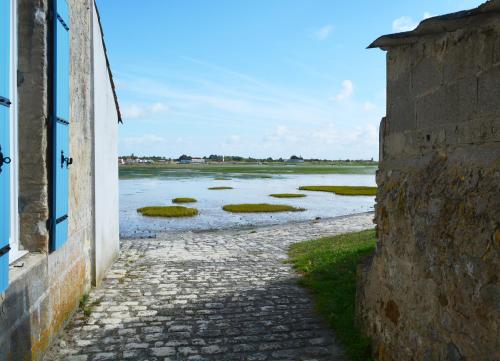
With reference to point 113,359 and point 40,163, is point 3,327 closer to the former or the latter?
point 113,359

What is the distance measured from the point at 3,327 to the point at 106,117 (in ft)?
16.9

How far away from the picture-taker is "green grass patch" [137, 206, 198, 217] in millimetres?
22609

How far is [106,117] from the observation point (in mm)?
7895

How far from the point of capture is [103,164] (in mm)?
7566

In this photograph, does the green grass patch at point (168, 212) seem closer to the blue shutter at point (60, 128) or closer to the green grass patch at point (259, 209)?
the green grass patch at point (259, 209)

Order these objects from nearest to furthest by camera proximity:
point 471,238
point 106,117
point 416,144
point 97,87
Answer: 1. point 471,238
2. point 416,144
3. point 97,87
4. point 106,117

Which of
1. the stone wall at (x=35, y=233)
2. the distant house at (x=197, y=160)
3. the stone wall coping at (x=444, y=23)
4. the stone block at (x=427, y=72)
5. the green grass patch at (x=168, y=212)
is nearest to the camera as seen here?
the stone wall coping at (x=444, y=23)

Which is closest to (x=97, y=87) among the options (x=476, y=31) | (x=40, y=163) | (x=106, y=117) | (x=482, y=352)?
(x=106, y=117)

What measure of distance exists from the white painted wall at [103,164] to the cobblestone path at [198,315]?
0.49 m

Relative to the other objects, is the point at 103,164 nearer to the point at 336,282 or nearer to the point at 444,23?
the point at 336,282

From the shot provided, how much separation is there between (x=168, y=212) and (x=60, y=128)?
18851mm

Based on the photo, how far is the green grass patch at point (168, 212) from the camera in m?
22.6

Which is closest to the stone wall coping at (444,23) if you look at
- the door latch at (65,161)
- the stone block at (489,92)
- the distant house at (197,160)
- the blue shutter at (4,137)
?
the stone block at (489,92)

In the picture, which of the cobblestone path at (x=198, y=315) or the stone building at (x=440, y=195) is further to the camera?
the cobblestone path at (x=198, y=315)
